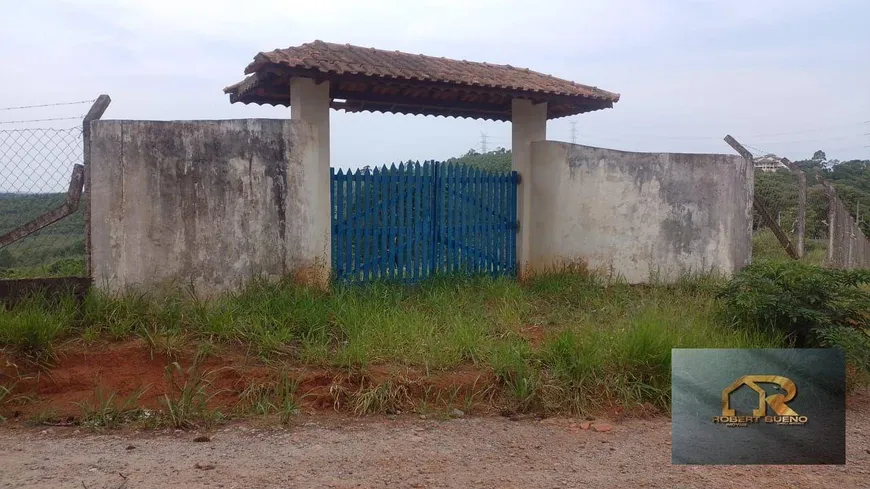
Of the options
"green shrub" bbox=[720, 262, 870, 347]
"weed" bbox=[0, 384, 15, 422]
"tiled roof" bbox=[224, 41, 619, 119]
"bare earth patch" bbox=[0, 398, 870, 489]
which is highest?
"tiled roof" bbox=[224, 41, 619, 119]

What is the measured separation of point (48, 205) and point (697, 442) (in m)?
5.56

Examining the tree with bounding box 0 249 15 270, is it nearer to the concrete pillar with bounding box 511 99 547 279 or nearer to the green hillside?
the green hillside

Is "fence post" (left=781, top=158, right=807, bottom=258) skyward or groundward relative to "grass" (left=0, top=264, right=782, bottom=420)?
skyward

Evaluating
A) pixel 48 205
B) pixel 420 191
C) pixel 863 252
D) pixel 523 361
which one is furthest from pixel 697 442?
pixel 863 252

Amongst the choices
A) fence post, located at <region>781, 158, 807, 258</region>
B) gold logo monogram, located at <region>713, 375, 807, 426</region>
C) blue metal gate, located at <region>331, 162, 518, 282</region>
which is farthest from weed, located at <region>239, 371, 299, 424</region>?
fence post, located at <region>781, 158, 807, 258</region>

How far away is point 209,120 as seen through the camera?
20.0ft

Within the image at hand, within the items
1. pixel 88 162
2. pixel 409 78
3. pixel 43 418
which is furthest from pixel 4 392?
pixel 409 78

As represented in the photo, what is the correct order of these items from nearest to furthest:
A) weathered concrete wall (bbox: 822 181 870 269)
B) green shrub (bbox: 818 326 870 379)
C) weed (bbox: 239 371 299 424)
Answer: weed (bbox: 239 371 299 424)
green shrub (bbox: 818 326 870 379)
weathered concrete wall (bbox: 822 181 870 269)

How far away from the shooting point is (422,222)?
7.50m

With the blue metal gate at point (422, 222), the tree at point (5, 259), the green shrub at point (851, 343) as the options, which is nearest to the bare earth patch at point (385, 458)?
the green shrub at point (851, 343)

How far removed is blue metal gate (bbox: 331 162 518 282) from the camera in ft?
23.2

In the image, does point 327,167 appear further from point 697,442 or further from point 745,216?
point 745,216

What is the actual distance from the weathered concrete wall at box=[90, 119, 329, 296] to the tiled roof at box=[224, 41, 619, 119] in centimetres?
61

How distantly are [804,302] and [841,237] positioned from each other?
5512 mm
